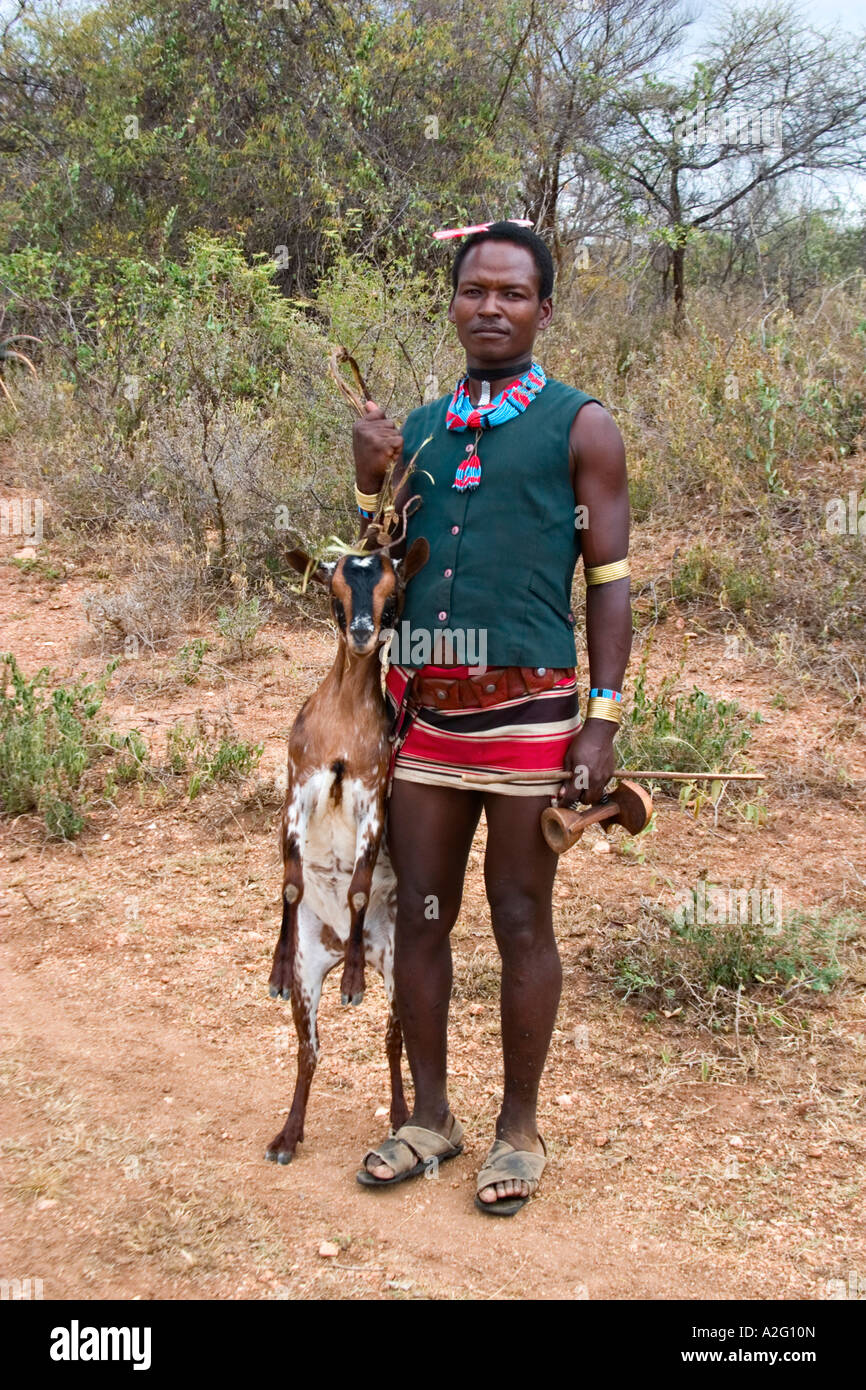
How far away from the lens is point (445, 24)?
37.1 feet

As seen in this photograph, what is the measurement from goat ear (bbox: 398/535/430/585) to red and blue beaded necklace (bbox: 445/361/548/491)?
170 mm

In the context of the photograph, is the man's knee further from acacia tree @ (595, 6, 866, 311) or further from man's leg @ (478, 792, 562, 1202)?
acacia tree @ (595, 6, 866, 311)

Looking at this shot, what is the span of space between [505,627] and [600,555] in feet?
0.89

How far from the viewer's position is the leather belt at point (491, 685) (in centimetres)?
273

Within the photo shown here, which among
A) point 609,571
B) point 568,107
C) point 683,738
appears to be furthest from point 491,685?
point 568,107

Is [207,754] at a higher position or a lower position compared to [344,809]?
lower

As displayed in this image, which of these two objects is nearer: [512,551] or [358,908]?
[512,551]

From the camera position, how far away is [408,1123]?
3080 mm

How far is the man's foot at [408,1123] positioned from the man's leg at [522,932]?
0.19m

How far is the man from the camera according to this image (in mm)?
2715

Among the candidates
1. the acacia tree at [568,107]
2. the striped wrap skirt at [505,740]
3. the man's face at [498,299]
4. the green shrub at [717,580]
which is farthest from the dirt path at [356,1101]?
the acacia tree at [568,107]

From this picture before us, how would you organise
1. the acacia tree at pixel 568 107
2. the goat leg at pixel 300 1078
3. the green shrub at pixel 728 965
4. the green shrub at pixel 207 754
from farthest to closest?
the acacia tree at pixel 568 107, the green shrub at pixel 207 754, the green shrub at pixel 728 965, the goat leg at pixel 300 1078

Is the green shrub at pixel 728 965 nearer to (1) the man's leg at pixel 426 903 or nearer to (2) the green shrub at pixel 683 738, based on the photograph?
(1) the man's leg at pixel 426 903

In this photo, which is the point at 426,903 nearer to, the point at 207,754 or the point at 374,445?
the point at 374,445
